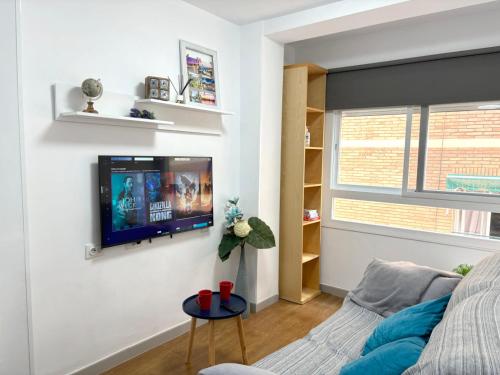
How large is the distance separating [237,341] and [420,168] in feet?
7.28

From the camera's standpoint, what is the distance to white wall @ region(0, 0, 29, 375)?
1888mm

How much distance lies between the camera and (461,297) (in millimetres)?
1553

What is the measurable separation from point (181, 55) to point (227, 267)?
189cm

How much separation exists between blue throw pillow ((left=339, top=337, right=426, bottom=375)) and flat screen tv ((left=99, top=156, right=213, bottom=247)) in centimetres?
165

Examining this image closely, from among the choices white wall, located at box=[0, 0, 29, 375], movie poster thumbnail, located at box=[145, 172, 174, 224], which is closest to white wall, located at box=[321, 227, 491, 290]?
movie poster thumbnail, located at box=[145, 172, 174, 224]

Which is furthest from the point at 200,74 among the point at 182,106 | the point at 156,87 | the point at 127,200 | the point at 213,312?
the point at 213,312

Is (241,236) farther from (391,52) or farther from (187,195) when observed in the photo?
(391,52)

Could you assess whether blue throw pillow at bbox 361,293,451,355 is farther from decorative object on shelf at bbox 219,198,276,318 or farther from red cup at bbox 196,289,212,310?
decorative object on shelf at bbox 219,198,276,318

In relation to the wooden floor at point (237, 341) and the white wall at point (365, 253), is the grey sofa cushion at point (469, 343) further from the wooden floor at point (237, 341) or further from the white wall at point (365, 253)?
the white wall at point (365, 253)

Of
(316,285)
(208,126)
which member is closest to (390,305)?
(316,285)

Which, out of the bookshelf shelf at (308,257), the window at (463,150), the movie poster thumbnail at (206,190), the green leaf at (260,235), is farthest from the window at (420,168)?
the movie poster thumbnail at (206,190)

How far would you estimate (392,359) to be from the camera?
130 cm

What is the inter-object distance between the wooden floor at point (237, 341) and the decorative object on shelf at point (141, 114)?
1709 mm

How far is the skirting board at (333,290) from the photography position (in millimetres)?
3822
